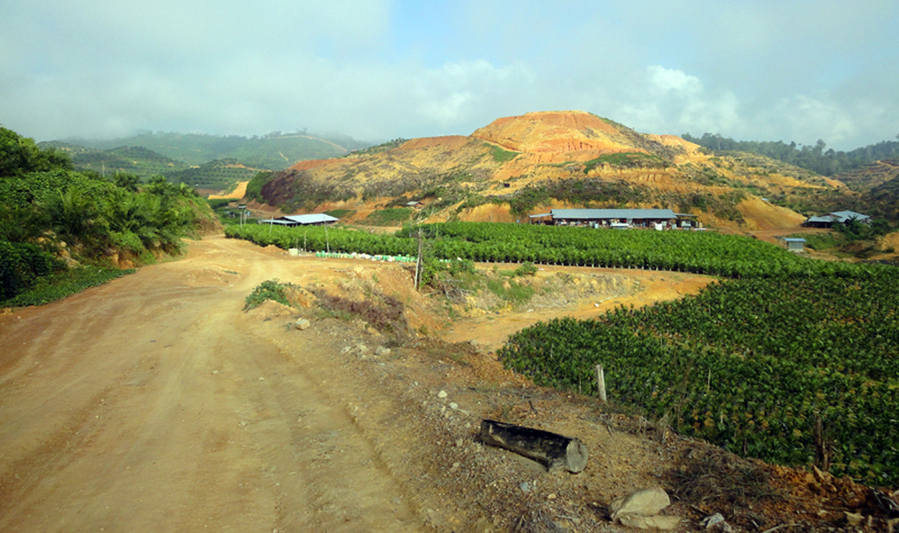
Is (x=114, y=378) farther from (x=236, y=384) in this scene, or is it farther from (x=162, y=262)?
(x=162, y=262)

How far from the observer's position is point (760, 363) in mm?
15461

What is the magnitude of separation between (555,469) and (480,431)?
1.47 m

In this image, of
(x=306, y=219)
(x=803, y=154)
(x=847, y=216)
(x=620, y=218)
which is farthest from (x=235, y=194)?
(x=803, y=154)

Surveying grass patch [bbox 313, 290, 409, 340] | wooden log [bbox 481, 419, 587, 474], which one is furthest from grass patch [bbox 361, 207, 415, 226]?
wooden log [bbox 481, 419, 587, 474]

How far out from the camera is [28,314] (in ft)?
43.2

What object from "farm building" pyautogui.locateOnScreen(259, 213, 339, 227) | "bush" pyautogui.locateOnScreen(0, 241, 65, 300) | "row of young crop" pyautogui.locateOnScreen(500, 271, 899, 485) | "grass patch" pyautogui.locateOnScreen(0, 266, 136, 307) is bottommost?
"row of young crop" pyautogui.locateOnScreen(500, 271, 899, 485)

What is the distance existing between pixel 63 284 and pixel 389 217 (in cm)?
5432

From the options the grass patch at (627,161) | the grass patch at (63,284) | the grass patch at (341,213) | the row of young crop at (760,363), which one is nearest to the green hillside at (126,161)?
the grass patch at (341,213)

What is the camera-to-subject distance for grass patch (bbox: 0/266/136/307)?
45.9 ft

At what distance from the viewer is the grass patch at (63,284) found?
45.9 ft

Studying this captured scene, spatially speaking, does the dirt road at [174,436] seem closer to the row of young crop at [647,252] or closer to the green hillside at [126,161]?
the row of young crop at [647,252]

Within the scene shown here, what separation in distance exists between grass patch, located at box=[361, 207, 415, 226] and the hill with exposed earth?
0.32 m

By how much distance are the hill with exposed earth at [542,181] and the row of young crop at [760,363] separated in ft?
129

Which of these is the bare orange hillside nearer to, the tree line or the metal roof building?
the metal roof building
